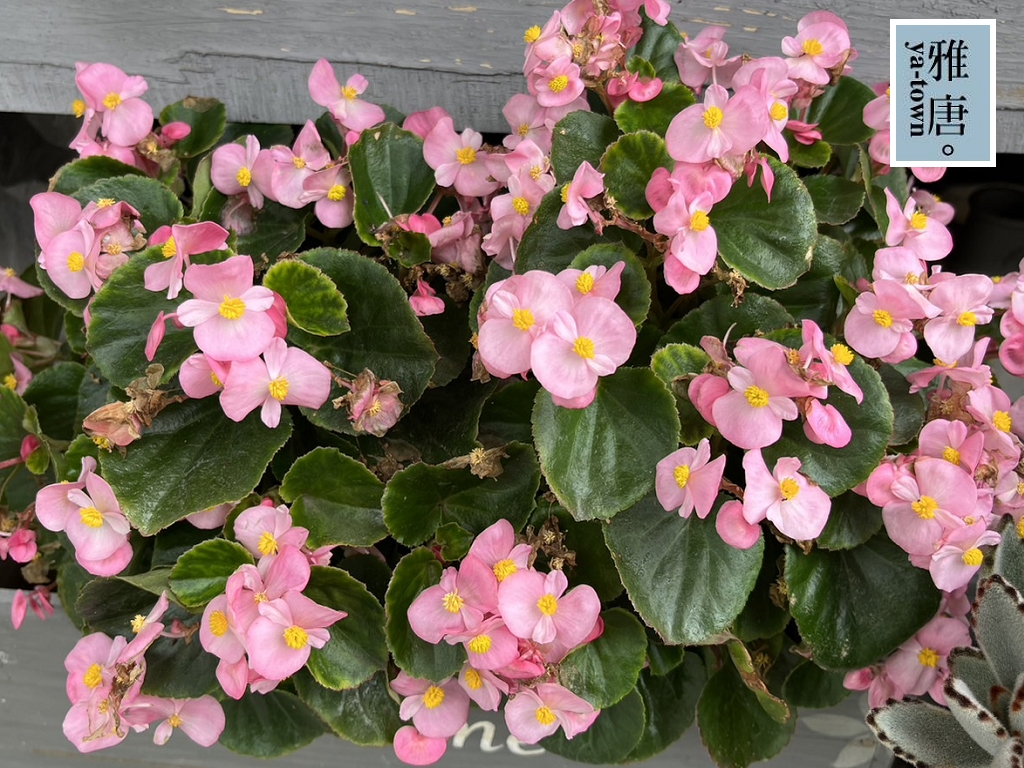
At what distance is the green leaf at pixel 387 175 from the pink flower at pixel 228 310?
7.1 inches

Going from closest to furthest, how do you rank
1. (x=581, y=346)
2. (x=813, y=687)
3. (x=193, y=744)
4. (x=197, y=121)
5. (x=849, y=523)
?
(x=581, y=346) → (x=849, y=523) → (x=813, y=687) → (x=197, y=121) → (x=193, y=744)

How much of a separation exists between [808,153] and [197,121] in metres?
0.61

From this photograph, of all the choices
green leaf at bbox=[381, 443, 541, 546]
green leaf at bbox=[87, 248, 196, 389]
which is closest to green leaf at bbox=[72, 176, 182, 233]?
green leaf at bbox=[87, 248, 196, 389]

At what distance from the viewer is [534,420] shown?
61 centimetres

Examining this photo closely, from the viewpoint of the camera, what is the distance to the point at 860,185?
78 cm

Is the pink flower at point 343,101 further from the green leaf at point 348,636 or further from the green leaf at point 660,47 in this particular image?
the green leaf at point 348,636

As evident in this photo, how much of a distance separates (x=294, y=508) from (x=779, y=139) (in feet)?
1.59

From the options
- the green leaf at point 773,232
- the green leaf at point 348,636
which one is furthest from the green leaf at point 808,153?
the green leaf at point 348,636

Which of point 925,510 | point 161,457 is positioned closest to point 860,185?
point 925,510

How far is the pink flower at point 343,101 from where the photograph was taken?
80 cm

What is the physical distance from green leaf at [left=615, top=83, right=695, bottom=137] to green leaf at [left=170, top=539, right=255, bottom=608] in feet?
1.58

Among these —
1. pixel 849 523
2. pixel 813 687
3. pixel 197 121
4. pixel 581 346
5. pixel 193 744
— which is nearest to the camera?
pixel 581 346

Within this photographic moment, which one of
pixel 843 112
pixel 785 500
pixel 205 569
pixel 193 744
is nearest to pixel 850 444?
pixel 785 500

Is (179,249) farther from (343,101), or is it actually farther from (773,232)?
(773,232)
